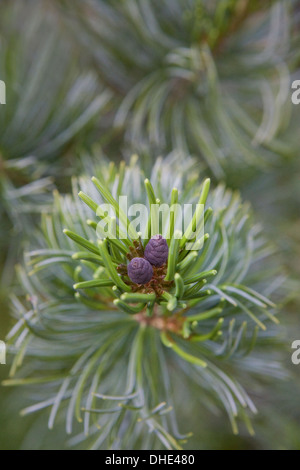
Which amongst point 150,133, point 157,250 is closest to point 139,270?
point 157,250

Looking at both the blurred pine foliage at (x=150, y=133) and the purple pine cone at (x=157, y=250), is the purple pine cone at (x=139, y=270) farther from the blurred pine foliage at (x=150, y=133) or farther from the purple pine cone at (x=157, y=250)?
the blurred pine foliage at (x=150, y=133)

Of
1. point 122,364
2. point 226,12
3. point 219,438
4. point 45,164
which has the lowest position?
point 219,438

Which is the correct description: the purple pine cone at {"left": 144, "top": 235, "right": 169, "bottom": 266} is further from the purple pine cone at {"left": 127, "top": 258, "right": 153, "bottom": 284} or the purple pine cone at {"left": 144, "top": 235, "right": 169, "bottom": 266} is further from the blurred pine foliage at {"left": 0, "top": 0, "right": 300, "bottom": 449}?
the blurred pine foliage at {"left": 0, "top": 0, "right": 300, "bottom": 449}

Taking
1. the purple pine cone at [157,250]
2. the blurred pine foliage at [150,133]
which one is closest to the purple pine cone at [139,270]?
the purple pine cone at [157,250]

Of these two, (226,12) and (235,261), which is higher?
(226,12)

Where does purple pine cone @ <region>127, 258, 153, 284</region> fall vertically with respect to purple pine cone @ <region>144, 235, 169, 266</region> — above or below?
below

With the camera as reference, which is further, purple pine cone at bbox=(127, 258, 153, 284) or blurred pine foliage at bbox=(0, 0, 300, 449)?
blurred pine foliage at bbox=(0, 0, 300, 449)

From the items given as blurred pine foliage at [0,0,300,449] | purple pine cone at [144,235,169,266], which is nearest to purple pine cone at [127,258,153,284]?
purple pine cone at [144,235,169,266]

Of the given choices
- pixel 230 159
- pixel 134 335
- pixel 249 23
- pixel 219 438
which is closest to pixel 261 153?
pixel 230 159
